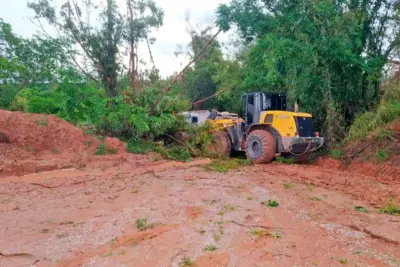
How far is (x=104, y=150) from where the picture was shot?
11375mm

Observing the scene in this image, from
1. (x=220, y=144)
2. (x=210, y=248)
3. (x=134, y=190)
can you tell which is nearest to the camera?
A: (x=210, y=248)

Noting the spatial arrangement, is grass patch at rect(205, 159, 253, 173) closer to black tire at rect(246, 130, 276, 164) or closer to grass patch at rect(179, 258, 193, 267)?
black tire at rect(246, 130, 276, 164)

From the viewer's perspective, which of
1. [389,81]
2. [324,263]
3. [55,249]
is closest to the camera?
[324,263]

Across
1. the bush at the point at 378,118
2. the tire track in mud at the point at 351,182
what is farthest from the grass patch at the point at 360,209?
the bush at the point at 378,118

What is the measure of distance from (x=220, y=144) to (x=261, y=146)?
1.92 meters

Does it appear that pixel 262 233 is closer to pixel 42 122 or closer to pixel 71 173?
pixel 71 173

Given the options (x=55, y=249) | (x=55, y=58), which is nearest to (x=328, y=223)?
(x=55, y=249)

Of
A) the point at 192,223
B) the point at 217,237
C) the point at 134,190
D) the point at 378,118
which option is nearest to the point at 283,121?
the point at 378,118

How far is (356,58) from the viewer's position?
42.2 ft

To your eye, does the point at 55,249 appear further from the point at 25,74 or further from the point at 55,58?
the point at 55,58

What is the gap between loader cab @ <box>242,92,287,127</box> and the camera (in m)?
11.9

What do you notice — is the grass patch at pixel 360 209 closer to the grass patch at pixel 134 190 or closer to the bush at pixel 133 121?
Answer: the grass patch at pixel 134 190

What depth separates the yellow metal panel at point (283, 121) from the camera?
11.3 metres

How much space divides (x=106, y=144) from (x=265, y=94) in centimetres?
510
